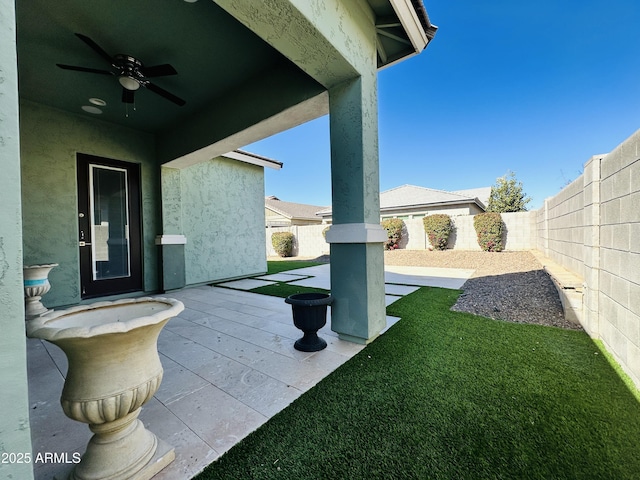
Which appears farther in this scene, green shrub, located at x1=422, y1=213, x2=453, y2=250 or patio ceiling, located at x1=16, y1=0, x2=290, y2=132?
green shrub, located at x1=422, y1=213, x2=453, y2=250

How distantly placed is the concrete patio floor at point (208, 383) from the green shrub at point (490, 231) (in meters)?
9.14

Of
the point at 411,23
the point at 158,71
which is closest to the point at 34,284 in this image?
the point at 158,71

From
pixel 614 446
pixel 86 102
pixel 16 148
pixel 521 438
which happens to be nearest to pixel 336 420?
pixel 521 438

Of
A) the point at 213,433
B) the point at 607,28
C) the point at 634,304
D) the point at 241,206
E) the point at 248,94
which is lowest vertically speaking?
the point at 213,433

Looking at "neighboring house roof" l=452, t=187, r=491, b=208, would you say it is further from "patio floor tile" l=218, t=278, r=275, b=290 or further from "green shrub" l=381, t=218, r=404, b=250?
"patio floor tile" l=218, t=278, r=275, b=290

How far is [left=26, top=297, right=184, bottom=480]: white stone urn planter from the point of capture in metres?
1.06

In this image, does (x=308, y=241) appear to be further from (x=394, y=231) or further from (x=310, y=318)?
(x=310, y=318)

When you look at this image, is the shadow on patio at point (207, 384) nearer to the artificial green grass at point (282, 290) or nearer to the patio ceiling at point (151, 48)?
the artificial green grass at point (282, 290)

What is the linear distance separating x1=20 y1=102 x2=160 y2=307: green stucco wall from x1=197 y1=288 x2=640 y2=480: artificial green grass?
4884mm

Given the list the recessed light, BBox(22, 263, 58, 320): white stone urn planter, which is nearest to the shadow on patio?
BBox(22, 263, 58, 320): white stone urn planter

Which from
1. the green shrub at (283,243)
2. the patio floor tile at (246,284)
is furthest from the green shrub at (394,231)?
the patio floor tile at (246,284)

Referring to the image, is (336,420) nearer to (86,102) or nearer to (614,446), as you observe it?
(614,446)

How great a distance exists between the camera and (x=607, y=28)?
7.05 metres

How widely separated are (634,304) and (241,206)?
7.05 meters
